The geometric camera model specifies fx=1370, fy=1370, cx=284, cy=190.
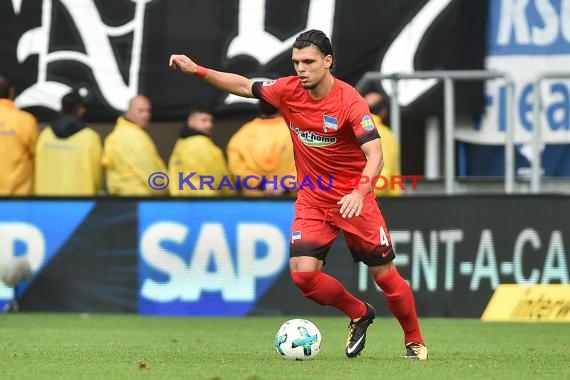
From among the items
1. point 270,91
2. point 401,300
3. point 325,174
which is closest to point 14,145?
point 270,91

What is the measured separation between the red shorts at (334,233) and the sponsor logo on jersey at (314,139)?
1.41ft

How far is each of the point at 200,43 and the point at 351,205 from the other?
7.62 metres

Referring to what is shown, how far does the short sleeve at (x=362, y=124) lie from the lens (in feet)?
28.6

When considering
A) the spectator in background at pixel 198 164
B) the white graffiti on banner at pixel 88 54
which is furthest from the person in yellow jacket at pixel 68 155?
the spectator in background at pixel 198 164

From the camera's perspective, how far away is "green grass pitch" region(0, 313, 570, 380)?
813cm

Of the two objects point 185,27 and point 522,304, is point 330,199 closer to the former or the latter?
point 522,304

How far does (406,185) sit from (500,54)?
73.2 inches

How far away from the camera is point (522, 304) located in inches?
544

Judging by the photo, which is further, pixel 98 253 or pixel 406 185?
pixel 406 185

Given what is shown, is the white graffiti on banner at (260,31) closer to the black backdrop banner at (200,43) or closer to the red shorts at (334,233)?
the black backdrop banner at (200,43)

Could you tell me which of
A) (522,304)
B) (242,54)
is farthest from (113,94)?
(522,304)

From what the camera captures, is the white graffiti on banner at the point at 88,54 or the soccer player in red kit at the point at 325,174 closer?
the soccer player in red kit at the point at 325,174
